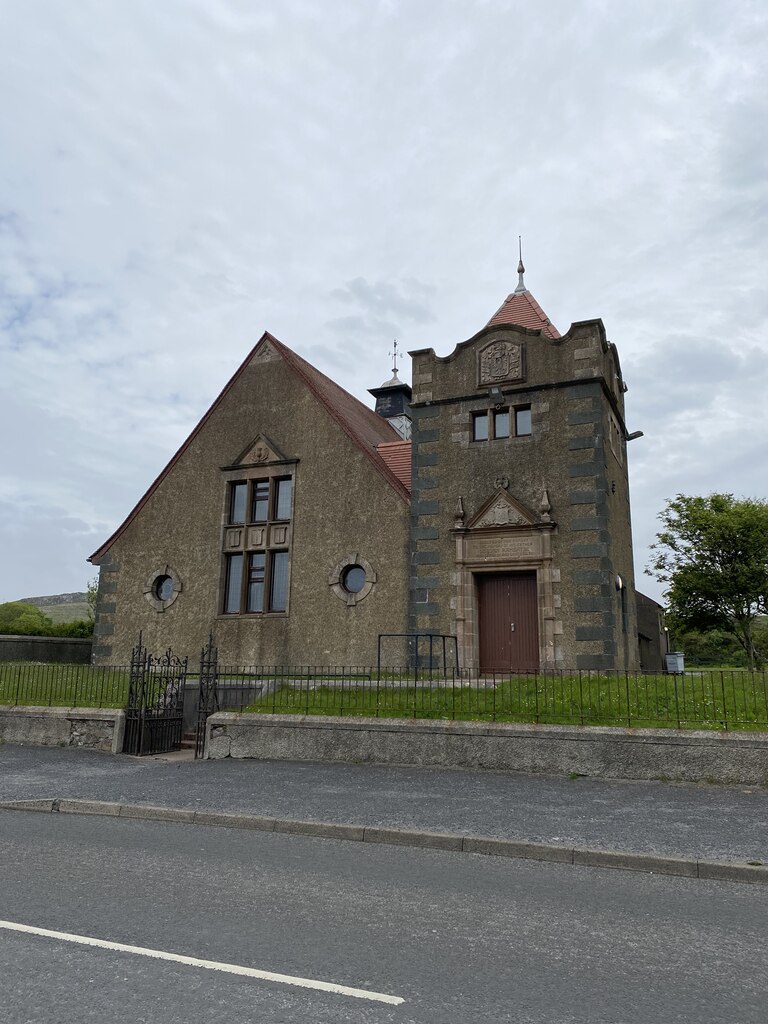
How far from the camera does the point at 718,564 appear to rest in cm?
3703

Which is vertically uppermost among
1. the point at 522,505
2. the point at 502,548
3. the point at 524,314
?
the point at 524,314

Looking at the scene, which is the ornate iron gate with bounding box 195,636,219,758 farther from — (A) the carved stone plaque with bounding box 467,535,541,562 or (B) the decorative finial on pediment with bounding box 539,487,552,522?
(B) the decorative finial on pediment with bounding box 539,487,552,522

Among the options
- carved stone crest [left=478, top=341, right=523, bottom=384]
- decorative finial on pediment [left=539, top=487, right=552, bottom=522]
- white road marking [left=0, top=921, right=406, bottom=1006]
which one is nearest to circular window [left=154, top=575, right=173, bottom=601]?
carved stone crest [left=478, top=341, right=523, bottom=384]

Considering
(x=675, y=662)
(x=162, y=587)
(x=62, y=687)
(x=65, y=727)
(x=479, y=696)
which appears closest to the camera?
(x=479, y=696)

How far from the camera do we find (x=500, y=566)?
64.8 ft

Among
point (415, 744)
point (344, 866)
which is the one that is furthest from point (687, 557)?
point (344, 866)

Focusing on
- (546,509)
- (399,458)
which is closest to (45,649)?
(399,458)

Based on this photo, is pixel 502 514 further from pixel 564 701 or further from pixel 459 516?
pixel 564 701

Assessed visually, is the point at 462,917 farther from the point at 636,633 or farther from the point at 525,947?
the point at 636,633

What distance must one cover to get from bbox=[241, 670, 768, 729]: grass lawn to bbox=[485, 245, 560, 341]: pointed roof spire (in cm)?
1138

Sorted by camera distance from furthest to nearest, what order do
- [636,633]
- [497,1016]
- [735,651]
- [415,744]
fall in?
[735,651]
[636,633]
[415,744]
[497,1016]

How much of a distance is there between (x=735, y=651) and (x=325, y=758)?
155 feet

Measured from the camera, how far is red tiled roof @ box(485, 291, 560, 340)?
22.5m

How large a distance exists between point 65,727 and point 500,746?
29.6ft
